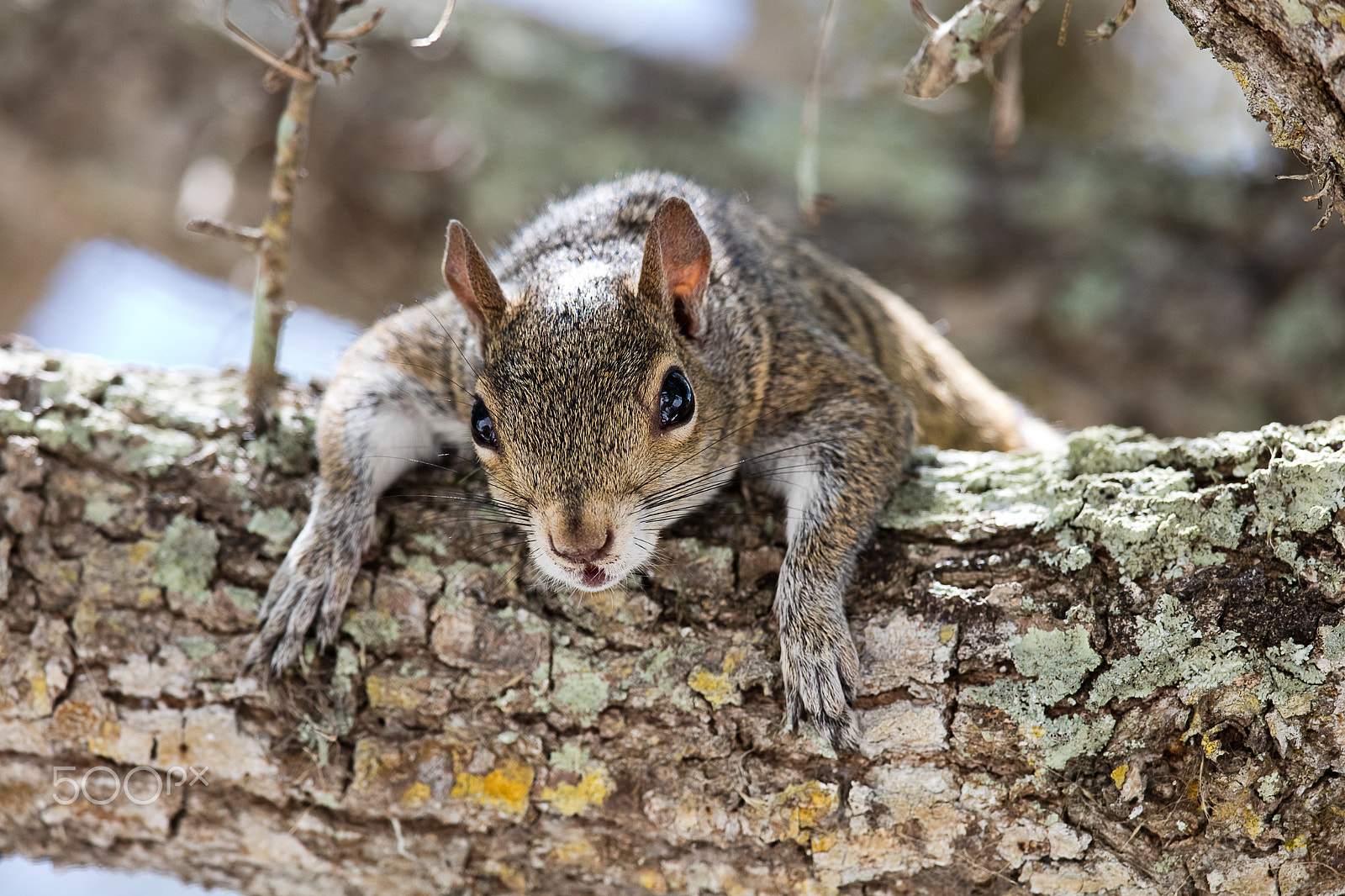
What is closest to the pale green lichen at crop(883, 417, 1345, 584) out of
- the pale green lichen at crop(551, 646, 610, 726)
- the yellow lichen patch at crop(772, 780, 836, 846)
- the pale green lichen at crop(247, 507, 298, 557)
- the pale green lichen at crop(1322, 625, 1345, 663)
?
the pale green lichen at crop(1322, 625, 1345, 663)

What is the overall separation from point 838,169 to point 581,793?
448 centimetres

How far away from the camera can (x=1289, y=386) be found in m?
5.42

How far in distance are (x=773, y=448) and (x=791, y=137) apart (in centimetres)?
346

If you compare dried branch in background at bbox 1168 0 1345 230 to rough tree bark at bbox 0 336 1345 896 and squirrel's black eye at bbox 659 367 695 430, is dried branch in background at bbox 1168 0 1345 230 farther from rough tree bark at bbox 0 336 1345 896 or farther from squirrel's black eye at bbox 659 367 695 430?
squirrel's black eye at bbox 659 367 695 430

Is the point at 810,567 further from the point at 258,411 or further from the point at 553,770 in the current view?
the point at 258,411

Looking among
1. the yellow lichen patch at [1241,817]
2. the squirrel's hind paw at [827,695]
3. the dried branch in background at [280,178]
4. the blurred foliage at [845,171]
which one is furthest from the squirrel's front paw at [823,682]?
the blurred foliage at [845,171]

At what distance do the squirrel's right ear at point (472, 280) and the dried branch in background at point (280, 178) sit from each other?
53cm

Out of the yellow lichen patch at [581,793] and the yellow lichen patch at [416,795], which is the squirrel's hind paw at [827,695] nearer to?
the yellow lichen patch at [581,793]

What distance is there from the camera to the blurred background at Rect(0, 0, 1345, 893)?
5582 millimetres

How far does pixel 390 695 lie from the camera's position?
2842 mm

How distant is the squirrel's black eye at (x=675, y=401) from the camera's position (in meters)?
→ 2.93

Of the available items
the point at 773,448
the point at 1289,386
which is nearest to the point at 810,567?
the point at 773,448

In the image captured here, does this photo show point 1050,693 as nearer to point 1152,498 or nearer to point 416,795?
point 1152,498

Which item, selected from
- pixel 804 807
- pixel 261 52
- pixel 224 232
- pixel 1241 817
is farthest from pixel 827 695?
pixel 261 52
